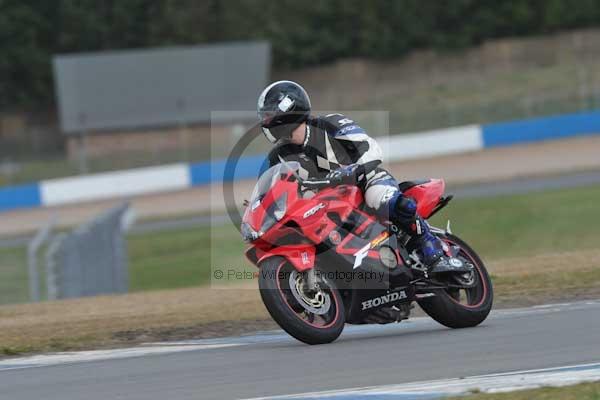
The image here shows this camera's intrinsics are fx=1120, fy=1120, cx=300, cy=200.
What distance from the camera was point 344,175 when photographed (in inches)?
278

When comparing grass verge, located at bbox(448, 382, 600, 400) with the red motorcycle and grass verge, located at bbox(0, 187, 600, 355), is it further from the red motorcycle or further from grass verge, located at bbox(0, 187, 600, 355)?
grass verge, located at bbox(0, 187, 600, 355)

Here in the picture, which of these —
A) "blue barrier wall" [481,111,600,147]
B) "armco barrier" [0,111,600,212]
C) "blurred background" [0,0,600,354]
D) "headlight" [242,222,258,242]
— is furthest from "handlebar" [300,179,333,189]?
"blue barrier wall" [481,111,600,147]

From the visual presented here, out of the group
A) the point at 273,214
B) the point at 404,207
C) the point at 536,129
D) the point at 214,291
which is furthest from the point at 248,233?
the point at 536,129

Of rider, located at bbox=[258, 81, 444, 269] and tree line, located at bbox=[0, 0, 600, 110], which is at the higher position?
tree line, located at bbox=[0, 0, 600, 110]

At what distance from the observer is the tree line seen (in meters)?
48.3

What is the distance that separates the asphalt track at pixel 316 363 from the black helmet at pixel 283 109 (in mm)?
1452

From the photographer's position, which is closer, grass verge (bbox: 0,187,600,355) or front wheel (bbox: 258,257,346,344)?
front wheel (bbox: 258,257,346,344)

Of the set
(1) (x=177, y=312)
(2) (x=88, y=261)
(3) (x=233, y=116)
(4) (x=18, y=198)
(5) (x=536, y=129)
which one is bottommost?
(4) (x=18, y=198)

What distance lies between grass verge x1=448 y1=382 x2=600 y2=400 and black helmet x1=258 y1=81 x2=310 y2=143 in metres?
2.48

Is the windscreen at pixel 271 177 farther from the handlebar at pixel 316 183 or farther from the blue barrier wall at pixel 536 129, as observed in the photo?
the blue barrier wall at pixel 536 129

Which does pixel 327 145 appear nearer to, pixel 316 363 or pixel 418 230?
pixel 418 230

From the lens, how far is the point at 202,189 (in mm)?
32594

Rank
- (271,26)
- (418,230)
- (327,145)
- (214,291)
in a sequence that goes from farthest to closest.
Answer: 1. (271,26)
2. (214,291)
3. (418,230)
4. (327,145)

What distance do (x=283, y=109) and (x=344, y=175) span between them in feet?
2.02
